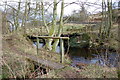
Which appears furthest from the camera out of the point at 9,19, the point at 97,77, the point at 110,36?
the point at 110,36

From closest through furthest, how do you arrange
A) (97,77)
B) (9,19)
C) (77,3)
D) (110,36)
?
(97,77) < (77,3) < (9,19) < (110,36)

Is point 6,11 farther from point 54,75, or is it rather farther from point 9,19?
point 54,75

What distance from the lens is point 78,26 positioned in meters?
18.6

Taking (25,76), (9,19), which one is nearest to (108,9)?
(9,19)

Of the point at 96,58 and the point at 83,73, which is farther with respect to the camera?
the point at 96,58

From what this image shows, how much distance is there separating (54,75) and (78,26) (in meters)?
14.6

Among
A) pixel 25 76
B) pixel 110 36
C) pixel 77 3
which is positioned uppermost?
pixel 77 3

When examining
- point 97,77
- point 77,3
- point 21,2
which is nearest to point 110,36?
point 77,3

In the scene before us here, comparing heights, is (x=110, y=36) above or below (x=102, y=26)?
below

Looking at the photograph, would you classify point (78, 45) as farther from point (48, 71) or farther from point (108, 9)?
point (48, 71)

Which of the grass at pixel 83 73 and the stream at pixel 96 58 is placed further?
the grass at pixel 83 73

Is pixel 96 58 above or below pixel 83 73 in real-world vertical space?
below

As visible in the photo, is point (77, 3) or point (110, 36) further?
point (110, 36)

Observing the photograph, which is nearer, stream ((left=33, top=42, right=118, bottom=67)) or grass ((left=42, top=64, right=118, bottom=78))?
stream ((left=33, top=42, right=118, bottom=67))
